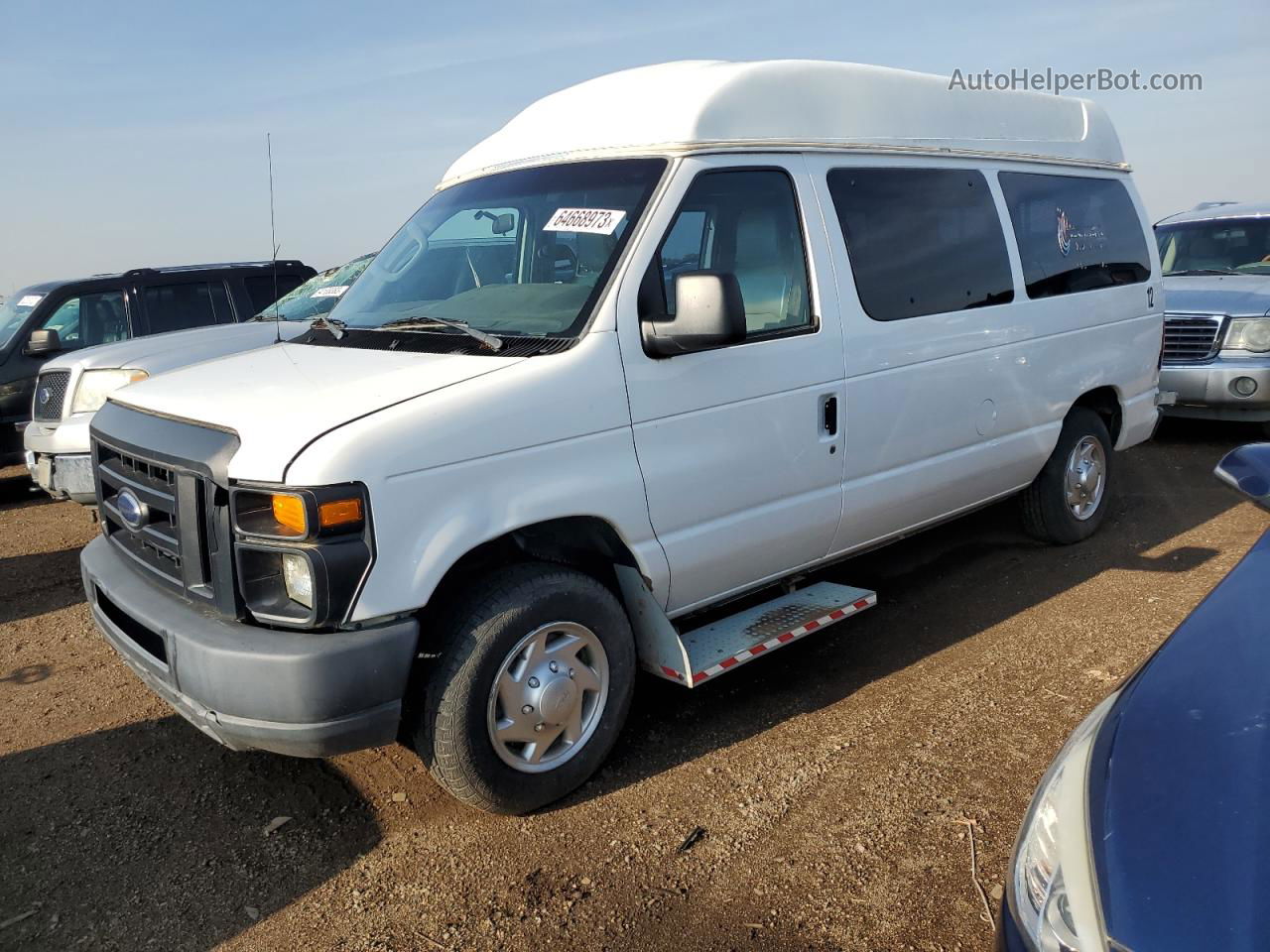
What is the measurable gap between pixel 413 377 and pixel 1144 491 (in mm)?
5875

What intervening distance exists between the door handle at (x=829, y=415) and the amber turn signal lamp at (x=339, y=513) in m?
1.94

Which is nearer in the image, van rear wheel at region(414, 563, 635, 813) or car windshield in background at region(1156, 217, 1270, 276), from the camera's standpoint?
van rear wheel at region(414, 563, 635, 813)

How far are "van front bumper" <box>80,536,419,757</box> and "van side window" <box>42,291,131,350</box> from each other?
659 centimetres

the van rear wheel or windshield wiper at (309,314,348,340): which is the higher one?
windshield wiper at (309,314,348,340)

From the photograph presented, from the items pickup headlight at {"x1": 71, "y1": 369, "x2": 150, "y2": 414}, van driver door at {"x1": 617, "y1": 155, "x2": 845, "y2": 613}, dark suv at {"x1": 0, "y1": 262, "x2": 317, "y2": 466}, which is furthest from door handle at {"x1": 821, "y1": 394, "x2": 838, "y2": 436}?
dark suv at {"x1": 0, "y1": 262, "x2": 317, "y2": 466}

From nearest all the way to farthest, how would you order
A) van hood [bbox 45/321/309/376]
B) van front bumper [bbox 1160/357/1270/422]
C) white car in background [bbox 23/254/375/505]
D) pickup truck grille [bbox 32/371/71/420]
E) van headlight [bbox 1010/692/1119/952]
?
van headlight [bbox 1010/692/1119/952] → white car in background [bbox 23/254/375/505] → van hood [bbox 45/321/309/376] → pickup truck grille [bbox 32/371/71/420] → van front bumper [bbox 1160/357/1270/422]

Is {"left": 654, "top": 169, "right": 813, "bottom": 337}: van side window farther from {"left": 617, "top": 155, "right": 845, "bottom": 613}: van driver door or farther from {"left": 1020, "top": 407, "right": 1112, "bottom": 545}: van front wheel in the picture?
{"left": 1020, "top": 407, "right": 1112, "bottom": 545}: van front wheel

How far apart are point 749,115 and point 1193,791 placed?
9.26 feet

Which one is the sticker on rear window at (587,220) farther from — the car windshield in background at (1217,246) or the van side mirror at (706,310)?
the car windshield in background at (1217,246)

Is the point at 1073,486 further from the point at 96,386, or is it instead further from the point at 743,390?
the point at 96,386

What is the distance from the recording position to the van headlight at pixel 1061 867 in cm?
177

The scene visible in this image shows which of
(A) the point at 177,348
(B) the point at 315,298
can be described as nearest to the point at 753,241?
(A) the point at 177,348

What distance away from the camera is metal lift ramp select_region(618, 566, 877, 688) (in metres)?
3.60

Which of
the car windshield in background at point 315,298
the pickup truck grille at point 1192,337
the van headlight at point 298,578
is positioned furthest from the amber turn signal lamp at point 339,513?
the pickup truck grille at point 1192,337
